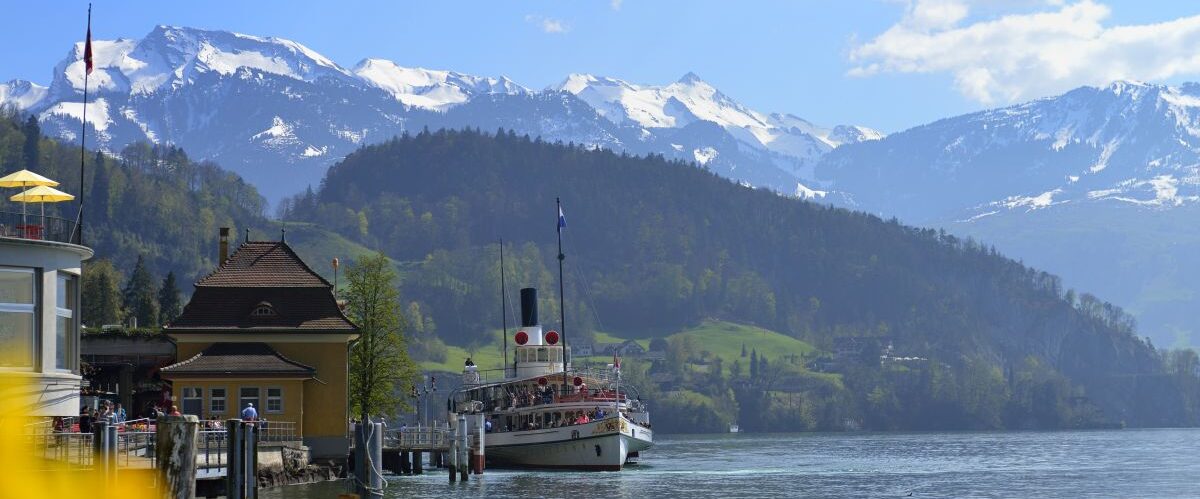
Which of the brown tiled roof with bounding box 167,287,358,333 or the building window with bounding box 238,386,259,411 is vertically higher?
the brown tiled roof with bounding box 167,287,358,333

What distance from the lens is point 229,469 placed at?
4047 centimetres

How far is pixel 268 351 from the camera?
7456 centimetres

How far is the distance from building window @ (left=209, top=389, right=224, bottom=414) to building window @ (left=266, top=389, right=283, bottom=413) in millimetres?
2038

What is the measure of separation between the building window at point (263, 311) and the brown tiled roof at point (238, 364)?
5.59 feet

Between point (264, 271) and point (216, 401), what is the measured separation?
9419 millimetres

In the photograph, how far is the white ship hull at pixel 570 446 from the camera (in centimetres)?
9538

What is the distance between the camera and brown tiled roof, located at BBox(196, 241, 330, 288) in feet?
255

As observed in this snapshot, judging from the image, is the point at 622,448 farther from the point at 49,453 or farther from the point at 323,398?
the point at 49,453

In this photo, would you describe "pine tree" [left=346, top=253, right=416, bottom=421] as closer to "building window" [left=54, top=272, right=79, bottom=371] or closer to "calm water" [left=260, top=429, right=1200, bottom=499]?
"calm water" [left=260, top=429, right=1200, bottom=499]

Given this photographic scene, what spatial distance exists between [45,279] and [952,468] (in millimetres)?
80151

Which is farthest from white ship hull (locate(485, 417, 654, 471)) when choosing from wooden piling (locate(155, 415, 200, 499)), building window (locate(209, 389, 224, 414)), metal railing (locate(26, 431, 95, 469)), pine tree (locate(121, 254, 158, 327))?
wooden piling (locate(155, 415, 200, 499))

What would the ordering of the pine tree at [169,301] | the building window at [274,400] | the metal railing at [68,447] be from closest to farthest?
1. the metal railing at [68,447]
2. the building window at [274,400]
3. the pine tree at [169,301]

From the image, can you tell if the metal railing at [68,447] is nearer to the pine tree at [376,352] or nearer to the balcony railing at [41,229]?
the balcony railing at [41,229]

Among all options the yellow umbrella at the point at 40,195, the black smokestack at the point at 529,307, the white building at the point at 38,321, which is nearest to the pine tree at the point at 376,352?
the black smokestack at the point at 529,307
